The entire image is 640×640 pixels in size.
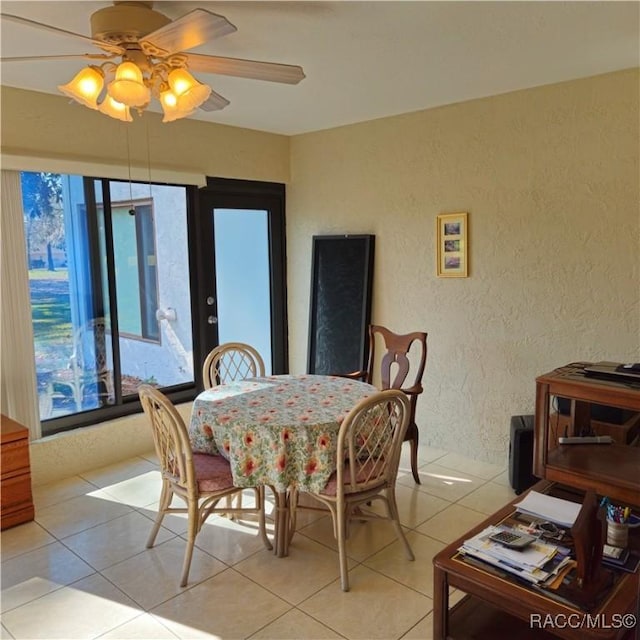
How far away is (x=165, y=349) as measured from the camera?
429 centimetres

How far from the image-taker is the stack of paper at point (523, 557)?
173 cm

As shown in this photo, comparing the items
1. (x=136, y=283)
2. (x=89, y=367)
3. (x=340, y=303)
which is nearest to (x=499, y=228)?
(x=340, y=303)

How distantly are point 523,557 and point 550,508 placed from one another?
394mm

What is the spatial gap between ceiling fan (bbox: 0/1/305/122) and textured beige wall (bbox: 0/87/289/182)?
1342 millimetres

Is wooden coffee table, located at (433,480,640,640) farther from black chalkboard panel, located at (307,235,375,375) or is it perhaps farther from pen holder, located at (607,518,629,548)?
black chalkboard panel, located at (307,235,375,375)

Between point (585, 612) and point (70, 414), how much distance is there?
10.9 feet

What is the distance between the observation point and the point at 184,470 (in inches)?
98.2

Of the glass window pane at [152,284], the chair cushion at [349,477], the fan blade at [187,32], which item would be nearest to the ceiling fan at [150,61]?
the fan blade at [187,32]

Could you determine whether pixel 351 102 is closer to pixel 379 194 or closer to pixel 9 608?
pixel 379 194

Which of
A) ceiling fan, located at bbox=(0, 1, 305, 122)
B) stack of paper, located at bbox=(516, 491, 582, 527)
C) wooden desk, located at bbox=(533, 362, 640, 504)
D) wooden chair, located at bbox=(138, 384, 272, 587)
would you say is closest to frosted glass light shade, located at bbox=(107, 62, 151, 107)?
ceiling fan, located at bbox=(0, 1, 305, 122)

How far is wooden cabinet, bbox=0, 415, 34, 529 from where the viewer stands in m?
2.96

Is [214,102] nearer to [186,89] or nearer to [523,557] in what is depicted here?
[186,89]

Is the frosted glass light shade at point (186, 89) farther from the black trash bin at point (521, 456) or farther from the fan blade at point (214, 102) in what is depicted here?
the black trash bin at point (521, 456)

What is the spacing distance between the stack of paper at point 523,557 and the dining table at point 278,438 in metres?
0.76
